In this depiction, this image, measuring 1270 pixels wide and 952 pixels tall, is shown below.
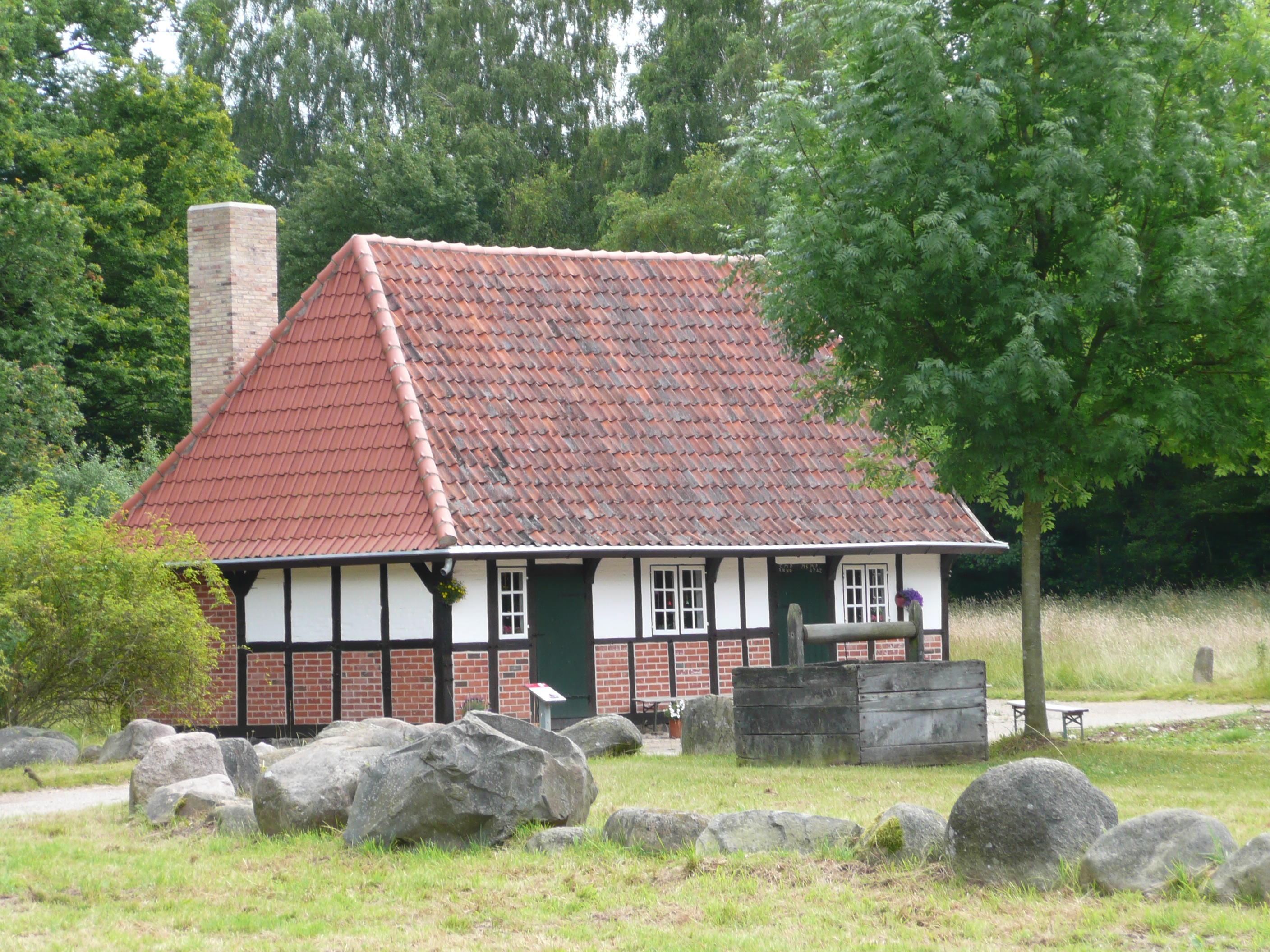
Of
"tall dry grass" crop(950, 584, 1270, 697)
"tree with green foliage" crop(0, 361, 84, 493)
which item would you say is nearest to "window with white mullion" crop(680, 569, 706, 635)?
"tall dry grass" crop(950, 584, 1270, 697)

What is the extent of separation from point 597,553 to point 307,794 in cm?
811

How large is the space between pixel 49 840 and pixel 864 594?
13005mm

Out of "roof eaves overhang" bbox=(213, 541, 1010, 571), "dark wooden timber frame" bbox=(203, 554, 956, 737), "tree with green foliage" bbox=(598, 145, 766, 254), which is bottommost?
"dark wooden timber frame" bbox=(203, 554, 956, 737)

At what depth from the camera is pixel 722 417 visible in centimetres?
2058

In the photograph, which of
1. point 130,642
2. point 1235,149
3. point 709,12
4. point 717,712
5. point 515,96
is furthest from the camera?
point 515,96

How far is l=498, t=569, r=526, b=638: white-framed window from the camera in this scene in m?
17.8

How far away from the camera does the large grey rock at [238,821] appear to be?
977 cm

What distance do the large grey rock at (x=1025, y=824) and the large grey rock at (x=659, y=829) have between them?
1627mm

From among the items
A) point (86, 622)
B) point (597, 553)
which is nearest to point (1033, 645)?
point (597, 553)

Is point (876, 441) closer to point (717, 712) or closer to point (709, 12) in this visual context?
point (717, 712)

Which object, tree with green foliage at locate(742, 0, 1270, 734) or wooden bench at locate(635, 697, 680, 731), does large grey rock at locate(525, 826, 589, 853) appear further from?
wooden bench at locate(635, 697, 680, 731)

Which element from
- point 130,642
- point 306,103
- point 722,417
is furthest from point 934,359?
point 306,103

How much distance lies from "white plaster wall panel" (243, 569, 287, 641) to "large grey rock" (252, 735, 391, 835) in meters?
8.35

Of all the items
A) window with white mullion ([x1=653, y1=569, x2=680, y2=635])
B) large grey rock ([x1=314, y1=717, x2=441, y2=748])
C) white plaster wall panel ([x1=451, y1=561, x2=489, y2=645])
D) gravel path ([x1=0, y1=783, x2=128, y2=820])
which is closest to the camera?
large grey rock ([x1=314, y1=717, x2=441, y2=748])
